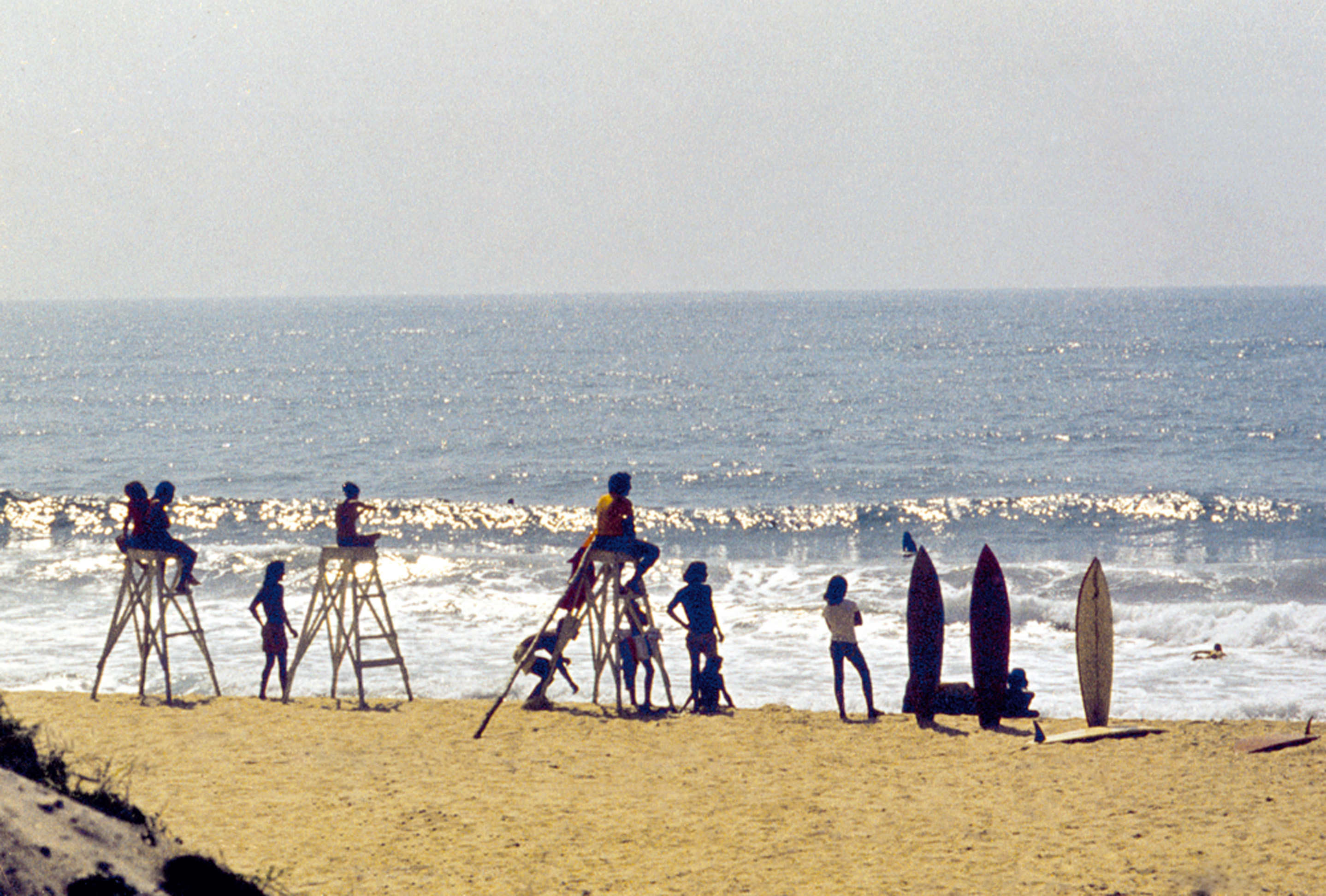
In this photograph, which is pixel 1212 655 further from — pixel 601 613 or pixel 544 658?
pixel 544 658

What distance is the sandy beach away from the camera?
25.3 feet

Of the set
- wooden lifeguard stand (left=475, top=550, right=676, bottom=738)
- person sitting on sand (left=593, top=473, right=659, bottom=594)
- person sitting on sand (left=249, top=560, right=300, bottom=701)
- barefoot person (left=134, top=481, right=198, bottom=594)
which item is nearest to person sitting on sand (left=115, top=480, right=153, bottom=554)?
barefoot person (left=134, top=481, right=198, bottom=594)

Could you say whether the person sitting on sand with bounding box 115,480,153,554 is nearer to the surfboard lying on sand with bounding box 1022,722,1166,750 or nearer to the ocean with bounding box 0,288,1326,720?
the ocean with bounding box 0,288,1326,720

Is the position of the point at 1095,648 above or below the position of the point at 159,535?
below

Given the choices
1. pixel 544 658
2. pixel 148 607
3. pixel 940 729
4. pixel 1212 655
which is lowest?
pixel 1212 655

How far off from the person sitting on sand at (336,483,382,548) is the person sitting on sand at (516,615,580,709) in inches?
85.3

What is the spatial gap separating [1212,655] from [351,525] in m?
12.8

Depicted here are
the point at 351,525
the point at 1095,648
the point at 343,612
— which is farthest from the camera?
the point at 343,612

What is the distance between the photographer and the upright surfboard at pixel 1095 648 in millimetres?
11844

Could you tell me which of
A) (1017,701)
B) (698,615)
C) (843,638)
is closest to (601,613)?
(698,615)

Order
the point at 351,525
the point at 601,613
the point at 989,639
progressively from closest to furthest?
the point at 989,639 → the point at 601,613 → the point at 351,525

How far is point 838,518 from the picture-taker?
32.6 metres

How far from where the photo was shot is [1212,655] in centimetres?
1706

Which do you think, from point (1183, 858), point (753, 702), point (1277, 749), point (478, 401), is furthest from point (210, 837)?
point (478, 401)
